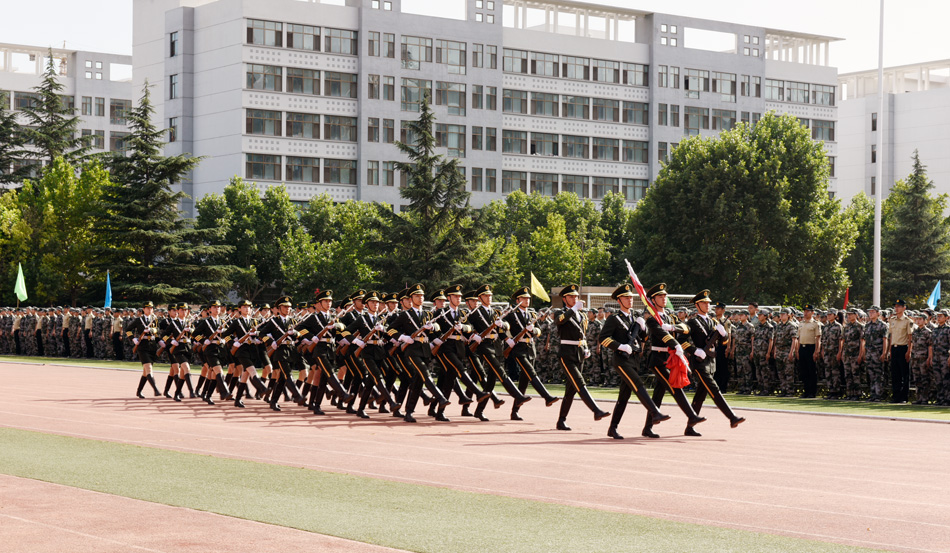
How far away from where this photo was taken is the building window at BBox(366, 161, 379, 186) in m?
73.8

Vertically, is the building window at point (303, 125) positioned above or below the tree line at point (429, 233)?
above

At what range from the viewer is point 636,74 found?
8381cm

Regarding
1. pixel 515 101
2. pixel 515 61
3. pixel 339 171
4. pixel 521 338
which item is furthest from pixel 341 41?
pixel 521 338

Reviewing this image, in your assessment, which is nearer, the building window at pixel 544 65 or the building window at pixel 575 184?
the building window at pixel 544 65

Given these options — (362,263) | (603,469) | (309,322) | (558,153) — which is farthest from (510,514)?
(558,153)

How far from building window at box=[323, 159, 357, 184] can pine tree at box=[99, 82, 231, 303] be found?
21304 millimetres

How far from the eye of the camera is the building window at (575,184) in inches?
3248

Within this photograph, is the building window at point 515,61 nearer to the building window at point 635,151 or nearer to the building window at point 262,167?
the building window at point 635,151

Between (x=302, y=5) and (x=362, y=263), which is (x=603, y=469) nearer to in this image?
(x=362, y=263)

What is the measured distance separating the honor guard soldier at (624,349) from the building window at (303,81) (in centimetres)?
5749

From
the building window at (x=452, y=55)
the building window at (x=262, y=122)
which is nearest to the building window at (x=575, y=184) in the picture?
the building window at (x=452, y=55)

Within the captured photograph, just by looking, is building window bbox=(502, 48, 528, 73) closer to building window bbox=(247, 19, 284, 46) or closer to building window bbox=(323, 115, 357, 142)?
building window bbox=(323, 115, 357, 142)

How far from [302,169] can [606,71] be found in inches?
941

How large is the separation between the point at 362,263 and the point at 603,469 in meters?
48.9
